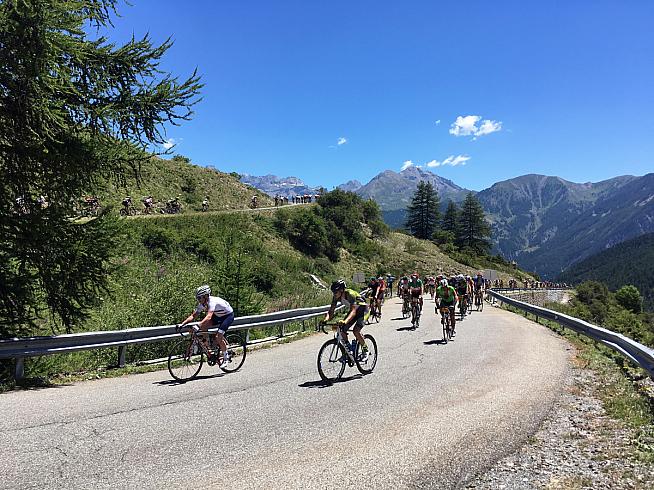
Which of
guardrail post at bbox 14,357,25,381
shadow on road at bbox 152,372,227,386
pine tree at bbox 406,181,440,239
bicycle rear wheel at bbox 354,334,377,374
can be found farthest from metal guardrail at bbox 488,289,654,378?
pine tree at bbox 406,181,440,239

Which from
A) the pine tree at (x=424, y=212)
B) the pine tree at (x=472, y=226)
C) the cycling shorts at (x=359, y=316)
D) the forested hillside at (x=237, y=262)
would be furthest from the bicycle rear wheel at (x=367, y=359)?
the pine tree at (x=424, y=212)

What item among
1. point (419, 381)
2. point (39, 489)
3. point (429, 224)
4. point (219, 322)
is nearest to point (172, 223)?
point (219, 322)

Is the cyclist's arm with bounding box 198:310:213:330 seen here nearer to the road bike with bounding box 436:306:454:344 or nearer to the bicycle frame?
the bicycle frame

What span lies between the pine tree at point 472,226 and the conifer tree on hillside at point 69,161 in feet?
335

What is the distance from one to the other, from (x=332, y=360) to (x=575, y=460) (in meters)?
4.78

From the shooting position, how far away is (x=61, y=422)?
602cm

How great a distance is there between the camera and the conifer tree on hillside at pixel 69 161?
30.6 feet

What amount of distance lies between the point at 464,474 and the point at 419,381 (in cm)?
407

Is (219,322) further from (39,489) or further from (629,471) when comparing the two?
(629,471)

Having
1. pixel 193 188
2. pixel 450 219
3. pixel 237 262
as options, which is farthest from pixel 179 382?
pixel 450 219

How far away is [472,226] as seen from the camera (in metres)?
108

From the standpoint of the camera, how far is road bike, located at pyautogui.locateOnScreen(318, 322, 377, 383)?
8914mm

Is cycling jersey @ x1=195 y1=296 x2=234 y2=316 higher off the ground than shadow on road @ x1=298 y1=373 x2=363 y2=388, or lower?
higher

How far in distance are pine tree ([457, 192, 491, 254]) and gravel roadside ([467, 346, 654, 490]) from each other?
103350 millimetres
